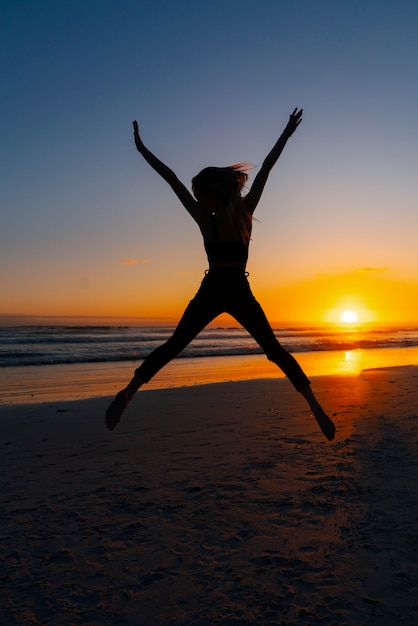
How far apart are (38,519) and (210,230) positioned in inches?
107

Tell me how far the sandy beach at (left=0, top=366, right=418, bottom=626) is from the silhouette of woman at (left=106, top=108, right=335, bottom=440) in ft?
4.11

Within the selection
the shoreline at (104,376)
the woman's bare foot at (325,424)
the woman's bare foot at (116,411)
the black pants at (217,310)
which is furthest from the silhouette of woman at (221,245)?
the shoreline at (104,376)

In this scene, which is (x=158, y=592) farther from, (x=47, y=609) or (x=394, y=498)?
(x=394, y=498)

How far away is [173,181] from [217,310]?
102cm

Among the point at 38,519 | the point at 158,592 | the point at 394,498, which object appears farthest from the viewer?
the point at 394,498

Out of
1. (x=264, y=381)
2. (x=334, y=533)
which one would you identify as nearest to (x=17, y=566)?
(x=334, y=533)

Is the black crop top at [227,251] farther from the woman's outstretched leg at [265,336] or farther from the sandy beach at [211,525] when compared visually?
the sandy beach at [211,525]

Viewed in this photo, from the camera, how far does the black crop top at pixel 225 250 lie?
3689mm

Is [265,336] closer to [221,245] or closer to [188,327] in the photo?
[188,327]

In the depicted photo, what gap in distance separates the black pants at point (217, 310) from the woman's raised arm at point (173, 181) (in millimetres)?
500

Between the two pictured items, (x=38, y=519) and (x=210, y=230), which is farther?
(x=38, y=519)

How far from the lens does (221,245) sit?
12.1 feet

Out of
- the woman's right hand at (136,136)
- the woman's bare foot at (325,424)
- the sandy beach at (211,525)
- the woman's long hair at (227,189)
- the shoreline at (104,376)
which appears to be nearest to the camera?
the sandy beach at (211,525)

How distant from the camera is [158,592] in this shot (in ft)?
10.1
